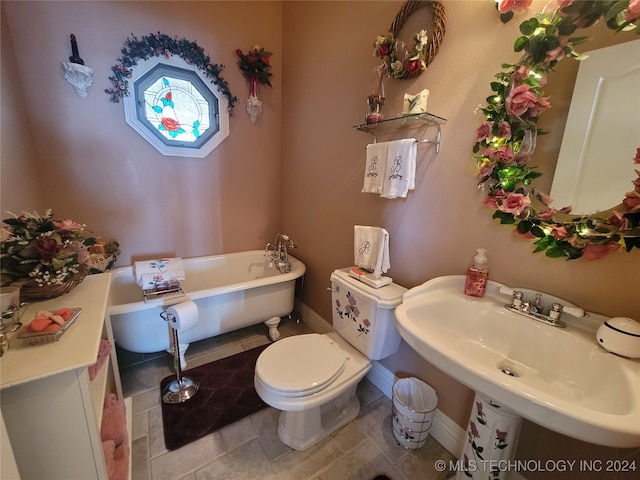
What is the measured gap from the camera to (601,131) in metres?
0.81

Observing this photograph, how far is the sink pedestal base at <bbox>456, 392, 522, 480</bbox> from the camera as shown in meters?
0.91

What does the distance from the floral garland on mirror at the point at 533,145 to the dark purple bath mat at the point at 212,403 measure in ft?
5.39

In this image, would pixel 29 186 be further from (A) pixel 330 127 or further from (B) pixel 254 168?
(A) pixel 330 127

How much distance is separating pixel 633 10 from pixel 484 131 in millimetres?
425

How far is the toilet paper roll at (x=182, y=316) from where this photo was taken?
57.8 inches

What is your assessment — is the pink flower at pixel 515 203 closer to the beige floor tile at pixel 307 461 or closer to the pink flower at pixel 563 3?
the pink flower at pixel 563 3

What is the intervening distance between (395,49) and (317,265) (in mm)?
1536

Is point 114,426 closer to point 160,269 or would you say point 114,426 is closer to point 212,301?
point 212,301

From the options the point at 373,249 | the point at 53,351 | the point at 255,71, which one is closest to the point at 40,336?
the point at 53,351

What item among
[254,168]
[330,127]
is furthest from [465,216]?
[254,168]

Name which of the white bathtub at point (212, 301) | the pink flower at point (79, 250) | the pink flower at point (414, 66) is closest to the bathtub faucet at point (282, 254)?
the white bathtub at point (212, 301)

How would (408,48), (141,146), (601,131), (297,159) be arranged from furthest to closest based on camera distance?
(297,159)
(141,146)
(408,48)
(601,131)

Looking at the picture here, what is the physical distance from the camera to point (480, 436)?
0.97m

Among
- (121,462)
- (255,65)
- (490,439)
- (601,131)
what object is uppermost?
(255,65)
